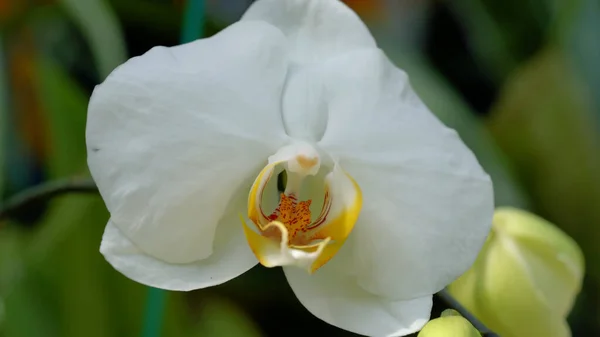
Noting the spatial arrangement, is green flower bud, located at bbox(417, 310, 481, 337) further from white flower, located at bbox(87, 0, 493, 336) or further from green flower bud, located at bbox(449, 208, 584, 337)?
green flower bud, located at bbox(449, 208, 584, 337)

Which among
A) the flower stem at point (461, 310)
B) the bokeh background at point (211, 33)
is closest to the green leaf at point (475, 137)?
the bokeh background at point (211, 33)

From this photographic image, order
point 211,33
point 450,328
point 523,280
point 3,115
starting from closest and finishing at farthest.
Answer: point 450,328 < point 523,280 < point 3,115 < point 211,33

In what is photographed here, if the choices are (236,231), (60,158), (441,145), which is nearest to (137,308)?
(60,158)

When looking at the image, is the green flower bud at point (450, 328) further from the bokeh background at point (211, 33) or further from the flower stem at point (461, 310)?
the bokeh background at point (211, 33)

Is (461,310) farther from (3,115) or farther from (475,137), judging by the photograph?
(3,115)

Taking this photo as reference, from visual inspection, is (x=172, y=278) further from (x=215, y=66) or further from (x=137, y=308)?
(x=137, y=308)

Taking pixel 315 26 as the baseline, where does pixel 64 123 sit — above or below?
below

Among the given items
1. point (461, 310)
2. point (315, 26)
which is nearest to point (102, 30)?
point (315, 26)
